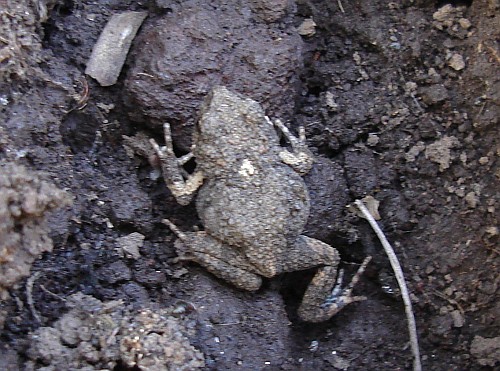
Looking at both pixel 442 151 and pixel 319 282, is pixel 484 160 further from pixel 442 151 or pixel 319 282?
pixel 319 282

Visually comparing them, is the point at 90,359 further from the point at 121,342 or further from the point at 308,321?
the point at 308,321

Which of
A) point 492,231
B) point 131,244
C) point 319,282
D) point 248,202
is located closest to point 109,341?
point 131,244

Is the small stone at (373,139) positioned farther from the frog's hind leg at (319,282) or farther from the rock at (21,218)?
the rock at (21,218)

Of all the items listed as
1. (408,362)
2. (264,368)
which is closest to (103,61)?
(264,368)

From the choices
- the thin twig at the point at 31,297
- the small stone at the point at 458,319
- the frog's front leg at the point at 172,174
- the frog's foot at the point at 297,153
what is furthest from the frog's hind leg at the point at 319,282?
the thin twig at the point at 31,297

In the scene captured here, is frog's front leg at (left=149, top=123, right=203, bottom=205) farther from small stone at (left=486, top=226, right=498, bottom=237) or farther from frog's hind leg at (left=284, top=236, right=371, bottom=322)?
small stone at (left=486, top=226, right=498, bottom=237)

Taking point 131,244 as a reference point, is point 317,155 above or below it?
above
